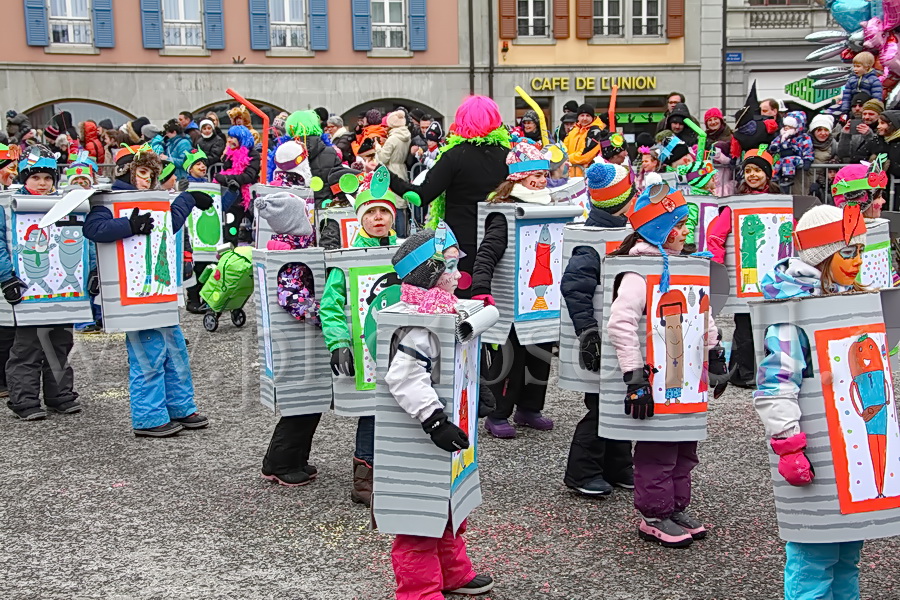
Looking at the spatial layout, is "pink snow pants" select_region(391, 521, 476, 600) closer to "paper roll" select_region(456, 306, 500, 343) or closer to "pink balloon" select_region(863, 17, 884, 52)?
"paper roll" select_region(456, 306, 500, 343)

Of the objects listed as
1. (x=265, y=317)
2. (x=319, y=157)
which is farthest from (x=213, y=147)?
(x=265, y=317)

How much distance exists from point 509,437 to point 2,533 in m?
3.05

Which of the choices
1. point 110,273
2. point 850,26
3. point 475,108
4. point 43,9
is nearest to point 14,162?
point 110,273

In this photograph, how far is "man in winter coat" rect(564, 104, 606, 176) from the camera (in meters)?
11.0

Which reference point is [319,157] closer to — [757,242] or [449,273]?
[757,242]

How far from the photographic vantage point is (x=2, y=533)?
5.42 m

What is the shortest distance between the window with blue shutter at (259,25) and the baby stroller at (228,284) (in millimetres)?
18528

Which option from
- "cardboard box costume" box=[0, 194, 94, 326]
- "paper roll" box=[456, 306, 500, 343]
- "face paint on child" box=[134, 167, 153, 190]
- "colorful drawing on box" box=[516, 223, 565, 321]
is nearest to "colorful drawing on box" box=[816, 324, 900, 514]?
"paper roll" box=[456, 306, 500, 343]

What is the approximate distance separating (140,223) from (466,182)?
6.86 ft

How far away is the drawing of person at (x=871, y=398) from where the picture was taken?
379cm

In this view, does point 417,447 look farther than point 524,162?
No

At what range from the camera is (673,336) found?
4.91 metres

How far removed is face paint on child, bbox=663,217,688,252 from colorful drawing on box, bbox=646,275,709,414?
0.16 m

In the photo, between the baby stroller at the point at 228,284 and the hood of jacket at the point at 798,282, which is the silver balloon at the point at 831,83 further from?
the hood of jacket at the point at 798,282
